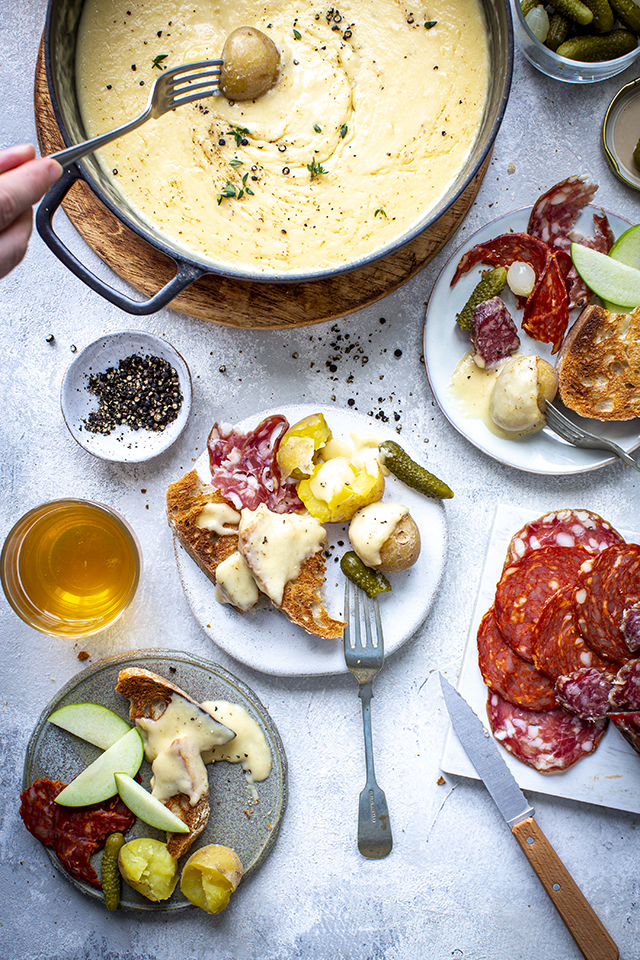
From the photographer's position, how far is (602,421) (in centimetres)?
194

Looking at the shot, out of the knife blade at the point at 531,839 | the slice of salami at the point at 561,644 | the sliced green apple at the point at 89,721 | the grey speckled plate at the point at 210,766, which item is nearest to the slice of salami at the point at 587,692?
the slice of salami at the point at 561,644

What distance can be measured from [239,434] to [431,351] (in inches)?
23.5

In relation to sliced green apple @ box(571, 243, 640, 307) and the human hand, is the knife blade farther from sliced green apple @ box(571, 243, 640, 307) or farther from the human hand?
the human hand

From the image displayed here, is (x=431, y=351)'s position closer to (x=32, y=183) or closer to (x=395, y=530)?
(x=395, y=530)

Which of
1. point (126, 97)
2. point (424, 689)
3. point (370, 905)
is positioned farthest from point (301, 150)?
point (370, 905)

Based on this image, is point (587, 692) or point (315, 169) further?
point (587, 692)

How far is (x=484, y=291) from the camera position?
1889mm

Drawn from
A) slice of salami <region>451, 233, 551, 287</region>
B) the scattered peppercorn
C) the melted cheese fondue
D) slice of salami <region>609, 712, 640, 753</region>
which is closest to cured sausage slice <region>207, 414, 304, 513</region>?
the scattered peppercorn

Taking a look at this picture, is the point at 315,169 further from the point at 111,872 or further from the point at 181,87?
the point at 111,872

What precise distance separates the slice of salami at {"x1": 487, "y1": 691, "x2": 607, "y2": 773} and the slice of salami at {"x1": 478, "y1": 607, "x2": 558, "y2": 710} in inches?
1.4

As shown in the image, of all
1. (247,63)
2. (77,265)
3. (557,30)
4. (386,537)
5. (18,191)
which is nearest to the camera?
(18,191)

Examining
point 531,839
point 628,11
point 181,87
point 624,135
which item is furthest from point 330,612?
point 628,11

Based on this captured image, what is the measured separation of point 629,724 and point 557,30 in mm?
1914

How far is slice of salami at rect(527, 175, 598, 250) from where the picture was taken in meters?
1.91
